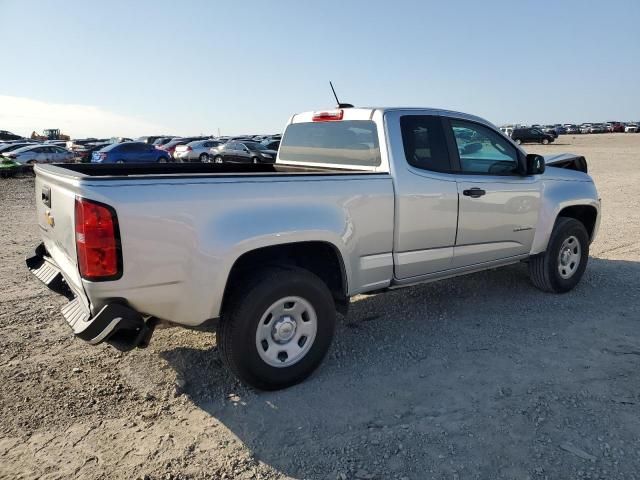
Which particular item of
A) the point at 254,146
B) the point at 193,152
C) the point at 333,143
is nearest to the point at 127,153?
the point at 193,152

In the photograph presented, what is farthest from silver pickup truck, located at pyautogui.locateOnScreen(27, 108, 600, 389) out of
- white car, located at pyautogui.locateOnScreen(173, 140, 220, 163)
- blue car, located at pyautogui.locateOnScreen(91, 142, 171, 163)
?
white car, located at pyautogui.locateOnScreen(173, 140, 220, 163)

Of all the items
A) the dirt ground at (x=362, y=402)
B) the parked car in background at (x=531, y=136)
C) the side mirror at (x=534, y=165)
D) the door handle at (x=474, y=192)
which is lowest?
the dirt ground at (x=362, y=402)

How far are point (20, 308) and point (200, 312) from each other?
2757 millimetres

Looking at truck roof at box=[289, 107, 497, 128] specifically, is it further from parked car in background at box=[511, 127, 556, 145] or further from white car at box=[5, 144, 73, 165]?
parked car in background at box=[511, 127, 556, 145]

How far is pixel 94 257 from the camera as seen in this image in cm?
263

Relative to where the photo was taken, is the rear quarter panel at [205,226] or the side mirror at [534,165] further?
the side mirror at [534,165]

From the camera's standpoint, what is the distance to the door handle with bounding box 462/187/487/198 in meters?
4.13

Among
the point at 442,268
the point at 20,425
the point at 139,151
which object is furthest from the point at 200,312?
the point at 139,151

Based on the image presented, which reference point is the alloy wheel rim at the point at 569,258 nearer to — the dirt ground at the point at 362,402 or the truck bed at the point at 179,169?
the dirt ground at the point at 362,402

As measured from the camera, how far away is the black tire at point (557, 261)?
200 inches

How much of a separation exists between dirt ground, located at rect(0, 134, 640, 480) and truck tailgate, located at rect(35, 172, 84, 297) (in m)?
0.82

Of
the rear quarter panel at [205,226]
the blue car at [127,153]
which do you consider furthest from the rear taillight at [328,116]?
the blue car at [127,153]

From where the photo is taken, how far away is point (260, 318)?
10.4 feet

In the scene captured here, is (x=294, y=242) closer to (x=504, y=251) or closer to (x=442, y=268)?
(x=442, y=268)
